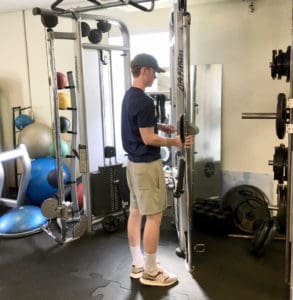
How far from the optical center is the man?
2.35 meters

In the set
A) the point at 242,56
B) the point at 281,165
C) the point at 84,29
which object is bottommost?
the point at 281,165

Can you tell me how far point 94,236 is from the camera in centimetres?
341

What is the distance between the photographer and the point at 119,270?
278 centimetres

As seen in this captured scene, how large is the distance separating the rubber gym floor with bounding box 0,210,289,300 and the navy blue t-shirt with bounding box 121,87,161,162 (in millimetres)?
925

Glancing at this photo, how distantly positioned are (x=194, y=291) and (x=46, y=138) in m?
2.71

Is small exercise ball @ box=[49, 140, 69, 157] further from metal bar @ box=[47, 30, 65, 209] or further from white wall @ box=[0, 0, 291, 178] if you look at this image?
white wall @ box=[0, 0, 291, 178]

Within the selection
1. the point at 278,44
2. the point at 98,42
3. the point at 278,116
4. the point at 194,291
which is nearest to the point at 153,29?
the point at 98,42

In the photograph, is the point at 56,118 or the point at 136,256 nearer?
the point at 136,256

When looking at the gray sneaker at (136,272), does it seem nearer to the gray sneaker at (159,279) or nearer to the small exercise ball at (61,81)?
the gray sneaker at (159,279)

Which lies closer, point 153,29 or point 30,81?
point 153,29

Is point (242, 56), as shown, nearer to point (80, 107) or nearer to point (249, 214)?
point (249, 214)

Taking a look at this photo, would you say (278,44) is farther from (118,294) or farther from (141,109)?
(118,294)

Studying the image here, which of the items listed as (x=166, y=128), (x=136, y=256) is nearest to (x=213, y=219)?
(x=136, y=256)

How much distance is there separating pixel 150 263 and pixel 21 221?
5.23ft
